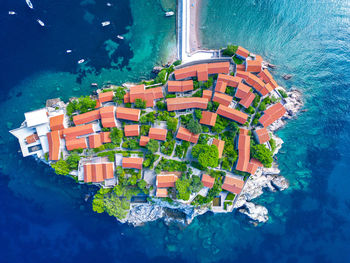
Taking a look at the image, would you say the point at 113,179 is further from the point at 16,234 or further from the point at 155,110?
the point at 16,234

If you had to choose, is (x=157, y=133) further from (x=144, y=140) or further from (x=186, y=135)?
(x=186, y=135)

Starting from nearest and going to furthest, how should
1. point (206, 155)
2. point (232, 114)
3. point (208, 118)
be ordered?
point (206, 155) < point (208, 118) < point (232, 114)

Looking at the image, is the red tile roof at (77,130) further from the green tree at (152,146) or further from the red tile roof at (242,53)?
the red tile roof at (242,53)

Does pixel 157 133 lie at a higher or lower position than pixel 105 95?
lower

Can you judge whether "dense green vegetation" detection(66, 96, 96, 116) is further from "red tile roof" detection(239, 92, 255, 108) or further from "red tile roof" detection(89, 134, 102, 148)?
"red tile roof" detection(239, 92, 255, 108)

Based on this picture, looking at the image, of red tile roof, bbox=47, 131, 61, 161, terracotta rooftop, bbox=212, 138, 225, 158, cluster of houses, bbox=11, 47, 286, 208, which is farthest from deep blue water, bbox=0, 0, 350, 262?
terracotta rooftop, bbox=212, 138, 225, 158

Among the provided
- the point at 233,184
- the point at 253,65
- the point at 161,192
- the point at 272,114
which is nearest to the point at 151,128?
the point at 161,192

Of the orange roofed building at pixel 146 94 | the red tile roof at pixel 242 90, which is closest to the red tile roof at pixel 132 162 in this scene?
the orange roofed building at pixel 146 94

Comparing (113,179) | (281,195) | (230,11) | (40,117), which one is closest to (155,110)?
(113,179)
